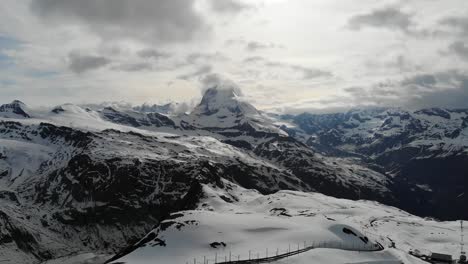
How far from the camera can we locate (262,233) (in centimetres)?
A: 19275

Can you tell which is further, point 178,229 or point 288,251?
point 178,229

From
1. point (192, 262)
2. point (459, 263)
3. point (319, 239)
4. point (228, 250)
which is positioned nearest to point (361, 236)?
point (319, 239)

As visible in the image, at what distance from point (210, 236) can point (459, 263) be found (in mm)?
82812

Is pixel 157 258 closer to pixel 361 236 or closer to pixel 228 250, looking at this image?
pixel 228 250

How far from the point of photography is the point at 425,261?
18050 cm

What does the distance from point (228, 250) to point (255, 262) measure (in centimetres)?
1932

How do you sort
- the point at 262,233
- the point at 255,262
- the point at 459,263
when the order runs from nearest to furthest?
the point at 255,262 → the point at 459,263 → the point at 262,233

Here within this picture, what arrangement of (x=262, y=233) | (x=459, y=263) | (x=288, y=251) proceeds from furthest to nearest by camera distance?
(x=262, y=233) < (x=459, y=263) < (x=288, y=251)

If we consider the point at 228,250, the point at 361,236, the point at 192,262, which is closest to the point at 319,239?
the point at 361,236

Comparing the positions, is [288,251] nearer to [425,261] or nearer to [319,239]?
[319,239]

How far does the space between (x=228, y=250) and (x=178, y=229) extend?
79.8 feet

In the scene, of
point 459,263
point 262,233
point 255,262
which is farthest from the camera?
point 262,233

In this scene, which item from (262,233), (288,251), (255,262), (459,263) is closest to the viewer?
(255,262)

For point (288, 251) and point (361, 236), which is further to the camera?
point (361, 236)
